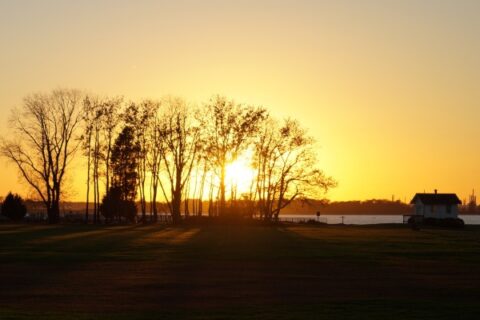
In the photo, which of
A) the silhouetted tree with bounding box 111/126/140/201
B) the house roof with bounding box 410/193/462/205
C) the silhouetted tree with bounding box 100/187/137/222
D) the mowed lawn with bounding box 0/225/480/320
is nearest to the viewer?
the mowed lawn with bounding box 0/225/480/320

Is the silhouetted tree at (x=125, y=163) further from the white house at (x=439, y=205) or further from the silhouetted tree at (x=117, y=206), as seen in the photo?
the white house at (x=439, y=205)

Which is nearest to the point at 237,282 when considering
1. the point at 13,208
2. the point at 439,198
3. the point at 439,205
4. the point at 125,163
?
the point at 125,163

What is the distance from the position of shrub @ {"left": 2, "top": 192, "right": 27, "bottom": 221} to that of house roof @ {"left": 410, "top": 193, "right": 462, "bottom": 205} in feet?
203

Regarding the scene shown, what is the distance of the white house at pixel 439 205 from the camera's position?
120 m

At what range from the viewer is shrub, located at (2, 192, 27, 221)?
11481cm

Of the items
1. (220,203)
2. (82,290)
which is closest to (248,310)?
(82,290)

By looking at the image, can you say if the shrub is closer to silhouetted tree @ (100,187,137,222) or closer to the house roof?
silhouetted tree @ (100,187,137,222)

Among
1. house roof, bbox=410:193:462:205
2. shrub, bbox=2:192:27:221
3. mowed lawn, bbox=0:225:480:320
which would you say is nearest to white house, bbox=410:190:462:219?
house roof, bbox=410:193:462:205

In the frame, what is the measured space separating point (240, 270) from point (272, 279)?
3.98 m

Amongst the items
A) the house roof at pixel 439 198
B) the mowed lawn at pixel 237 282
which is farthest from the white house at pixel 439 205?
the mowed lawn at pixel 237 282

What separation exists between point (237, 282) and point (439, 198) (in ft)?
317

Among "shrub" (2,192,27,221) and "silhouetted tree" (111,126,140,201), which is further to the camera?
"shrub" (2,192,27,221)

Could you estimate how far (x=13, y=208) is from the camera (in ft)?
376

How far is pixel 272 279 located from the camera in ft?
102
